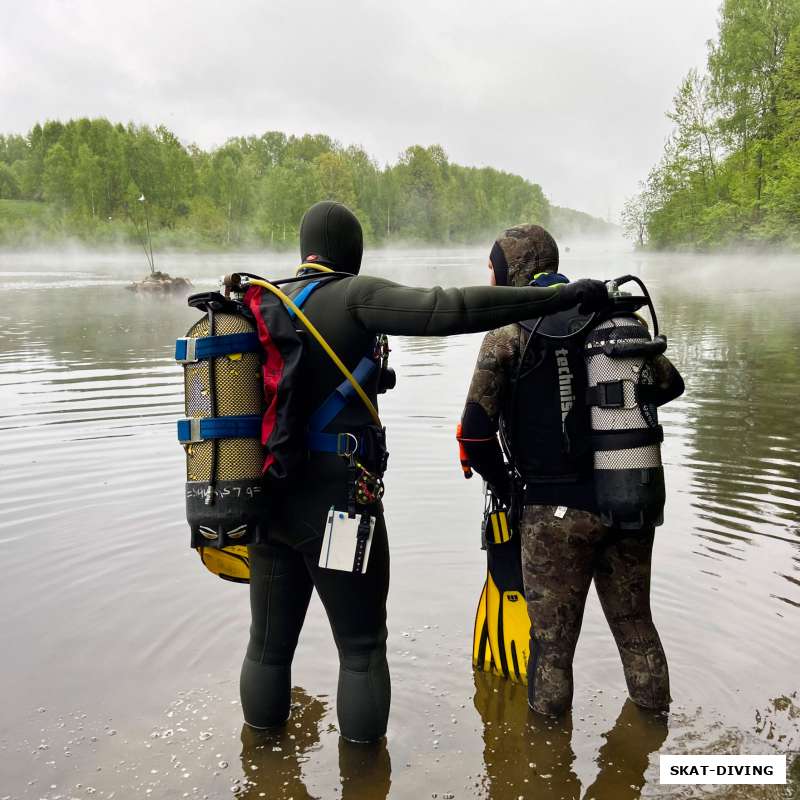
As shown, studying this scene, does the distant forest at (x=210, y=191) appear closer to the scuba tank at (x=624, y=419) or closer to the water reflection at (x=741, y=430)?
the water reflection at (x=741, y=430)

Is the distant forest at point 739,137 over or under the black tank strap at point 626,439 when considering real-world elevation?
over

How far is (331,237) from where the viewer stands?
10.4ft

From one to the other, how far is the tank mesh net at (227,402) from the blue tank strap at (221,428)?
0.02 metres

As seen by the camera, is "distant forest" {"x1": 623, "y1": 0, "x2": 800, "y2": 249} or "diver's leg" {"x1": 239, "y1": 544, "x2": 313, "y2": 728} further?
"distant forest" {"x1": 623, "y1": 0, "x2": 800, "y2": 249}

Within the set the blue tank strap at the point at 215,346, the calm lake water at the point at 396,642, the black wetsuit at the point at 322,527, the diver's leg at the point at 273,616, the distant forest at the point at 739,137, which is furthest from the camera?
the distant forest at the point at 739,137

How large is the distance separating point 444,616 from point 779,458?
4.41 m

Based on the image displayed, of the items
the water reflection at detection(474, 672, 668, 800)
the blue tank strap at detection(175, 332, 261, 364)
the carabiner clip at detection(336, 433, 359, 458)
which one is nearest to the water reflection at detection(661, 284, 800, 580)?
the water reflection at detection(474, 672, 668, 800)

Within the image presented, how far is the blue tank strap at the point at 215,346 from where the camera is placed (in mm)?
2896

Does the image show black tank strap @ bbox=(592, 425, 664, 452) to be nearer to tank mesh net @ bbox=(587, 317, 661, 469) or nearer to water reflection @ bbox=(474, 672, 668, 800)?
tank mesh net @ bbox=(587, 317, 661, 469)

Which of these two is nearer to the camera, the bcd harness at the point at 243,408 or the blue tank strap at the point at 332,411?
the bcd harness at the point at 243,408

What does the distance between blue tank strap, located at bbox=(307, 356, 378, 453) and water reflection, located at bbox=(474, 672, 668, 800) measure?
4.61 feet

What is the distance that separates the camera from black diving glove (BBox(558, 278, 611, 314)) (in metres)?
2.83

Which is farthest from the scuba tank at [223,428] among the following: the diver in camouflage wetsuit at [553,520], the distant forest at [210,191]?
the distant forest at [210,191]

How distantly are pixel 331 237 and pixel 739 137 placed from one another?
5511 cm
